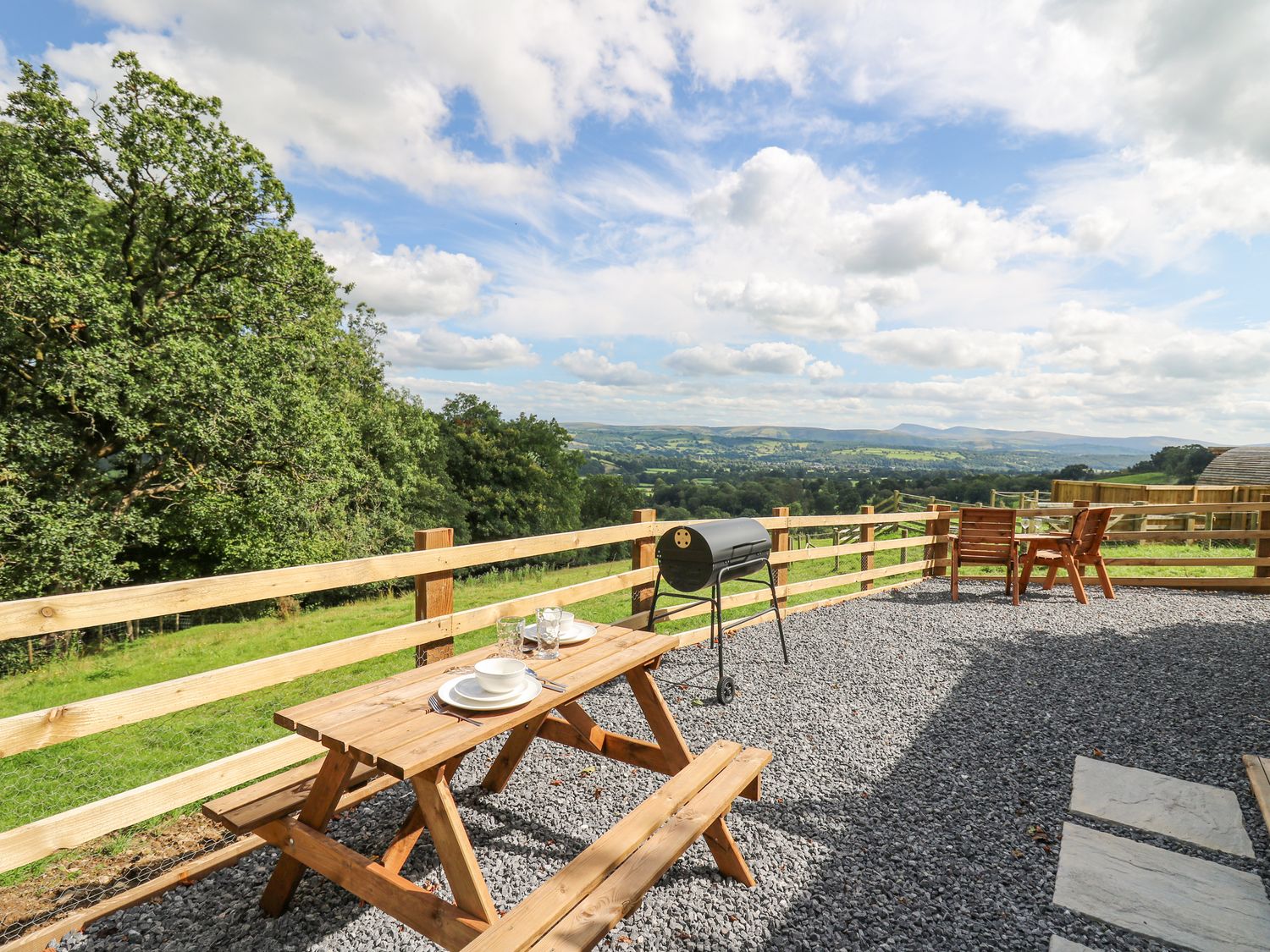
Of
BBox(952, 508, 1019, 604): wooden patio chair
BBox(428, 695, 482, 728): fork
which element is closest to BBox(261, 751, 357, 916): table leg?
BBox(428, 695, 482, 728): fork

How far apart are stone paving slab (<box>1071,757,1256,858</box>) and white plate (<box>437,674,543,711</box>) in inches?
109

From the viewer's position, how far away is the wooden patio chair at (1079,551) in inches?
281

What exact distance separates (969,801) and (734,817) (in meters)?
1.21

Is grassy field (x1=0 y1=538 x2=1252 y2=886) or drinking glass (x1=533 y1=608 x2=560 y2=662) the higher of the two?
drinking glass (x1=533 y1=608 x2=560 y2=662)

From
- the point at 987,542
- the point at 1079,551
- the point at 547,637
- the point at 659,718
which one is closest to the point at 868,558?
the point at 987,542

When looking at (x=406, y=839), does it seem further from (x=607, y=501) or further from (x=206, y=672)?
(x=607, y=501)

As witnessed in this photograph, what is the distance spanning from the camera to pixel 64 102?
11273 millimetres

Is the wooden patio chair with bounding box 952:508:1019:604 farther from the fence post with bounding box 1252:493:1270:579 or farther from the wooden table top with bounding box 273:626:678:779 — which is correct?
the wooden table top with bounding box 273:626:678:779

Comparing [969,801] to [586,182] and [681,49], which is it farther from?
[586,182]

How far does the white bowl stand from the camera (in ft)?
6.46

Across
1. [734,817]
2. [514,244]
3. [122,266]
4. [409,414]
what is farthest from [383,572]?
[409,414]

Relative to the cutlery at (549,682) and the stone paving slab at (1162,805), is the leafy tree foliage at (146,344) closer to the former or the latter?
the cutlery at (549,682)

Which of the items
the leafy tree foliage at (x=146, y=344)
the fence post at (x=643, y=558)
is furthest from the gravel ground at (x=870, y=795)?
the leafy tree foliage at (x=146, y=344)

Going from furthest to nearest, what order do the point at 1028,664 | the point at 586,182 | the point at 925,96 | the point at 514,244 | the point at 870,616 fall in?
the point at 514,244 < the point at 586,182 < the point at 925,96 < the point at 870,616 < the point at 1028,664
